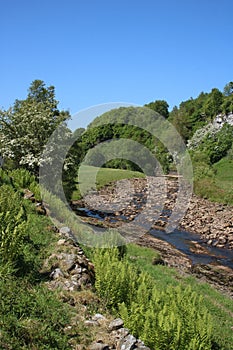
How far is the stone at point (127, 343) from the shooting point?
515cm

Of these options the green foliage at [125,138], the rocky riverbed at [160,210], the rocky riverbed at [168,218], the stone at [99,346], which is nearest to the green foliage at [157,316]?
the stone at [99,346]

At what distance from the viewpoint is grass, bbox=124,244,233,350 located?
8242 millimetres

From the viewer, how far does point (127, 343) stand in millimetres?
5223

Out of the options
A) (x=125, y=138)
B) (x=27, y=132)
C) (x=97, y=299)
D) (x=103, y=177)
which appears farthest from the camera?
(x=103, y=177)

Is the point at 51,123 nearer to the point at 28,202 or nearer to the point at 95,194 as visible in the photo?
the point at 28,202

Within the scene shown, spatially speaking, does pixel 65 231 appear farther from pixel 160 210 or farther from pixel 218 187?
pixel 218 187

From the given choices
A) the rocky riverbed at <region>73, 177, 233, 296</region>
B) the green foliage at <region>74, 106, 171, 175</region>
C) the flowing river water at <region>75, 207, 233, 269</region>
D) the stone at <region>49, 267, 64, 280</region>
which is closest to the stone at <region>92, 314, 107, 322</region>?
the stone at <region>49, 267, 64, 280</region>

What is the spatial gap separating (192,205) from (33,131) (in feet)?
52.8

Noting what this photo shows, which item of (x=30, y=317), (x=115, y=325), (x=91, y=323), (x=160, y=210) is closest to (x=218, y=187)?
(x=160, y=210)

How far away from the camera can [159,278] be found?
11.2 metres

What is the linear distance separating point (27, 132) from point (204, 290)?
45.3 ft

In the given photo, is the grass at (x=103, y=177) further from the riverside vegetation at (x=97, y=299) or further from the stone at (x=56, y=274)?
the stone at (x=56, y=274)

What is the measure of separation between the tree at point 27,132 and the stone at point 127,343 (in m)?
14.9

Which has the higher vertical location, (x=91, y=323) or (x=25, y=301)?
(x=25, y=301)
